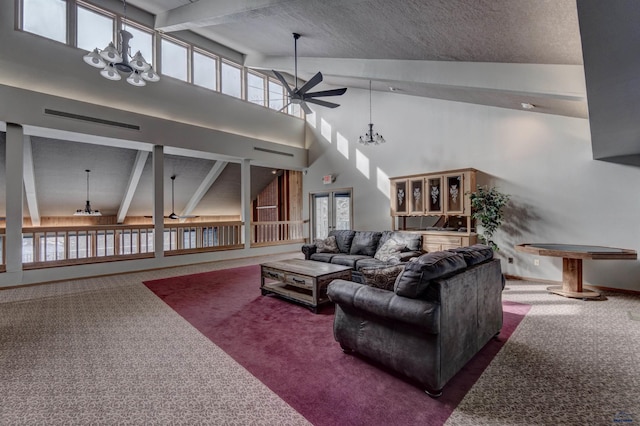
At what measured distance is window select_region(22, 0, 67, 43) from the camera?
17.3 ft

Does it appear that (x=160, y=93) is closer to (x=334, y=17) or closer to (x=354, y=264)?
(x=334, y=17)

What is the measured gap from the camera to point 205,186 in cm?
958

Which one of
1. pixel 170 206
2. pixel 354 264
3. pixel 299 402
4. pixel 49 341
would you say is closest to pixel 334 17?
pixel 354 264

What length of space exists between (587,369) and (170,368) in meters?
3.32

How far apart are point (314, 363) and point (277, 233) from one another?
718 centimetres

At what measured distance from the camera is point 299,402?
Answer: 1962 mm

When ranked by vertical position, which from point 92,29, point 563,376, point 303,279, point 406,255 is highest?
point 92,29

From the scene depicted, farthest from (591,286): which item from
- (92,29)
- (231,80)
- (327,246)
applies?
(92,29)

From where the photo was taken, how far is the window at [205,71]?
7414mm

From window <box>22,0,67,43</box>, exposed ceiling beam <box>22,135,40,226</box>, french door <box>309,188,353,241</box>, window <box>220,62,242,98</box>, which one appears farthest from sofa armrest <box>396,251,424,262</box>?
exposed ceiling beam <box>22,135,40,226</box>

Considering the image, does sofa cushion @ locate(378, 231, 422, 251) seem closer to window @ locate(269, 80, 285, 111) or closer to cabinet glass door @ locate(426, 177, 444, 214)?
cabinet glass door @ locate(426, 177, 444, 214)

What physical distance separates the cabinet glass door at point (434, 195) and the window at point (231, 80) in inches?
223

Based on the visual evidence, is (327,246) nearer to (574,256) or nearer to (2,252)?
(574,256)

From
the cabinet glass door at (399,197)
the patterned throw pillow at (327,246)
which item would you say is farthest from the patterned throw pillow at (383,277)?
the cabinet glass door at (399,197)
